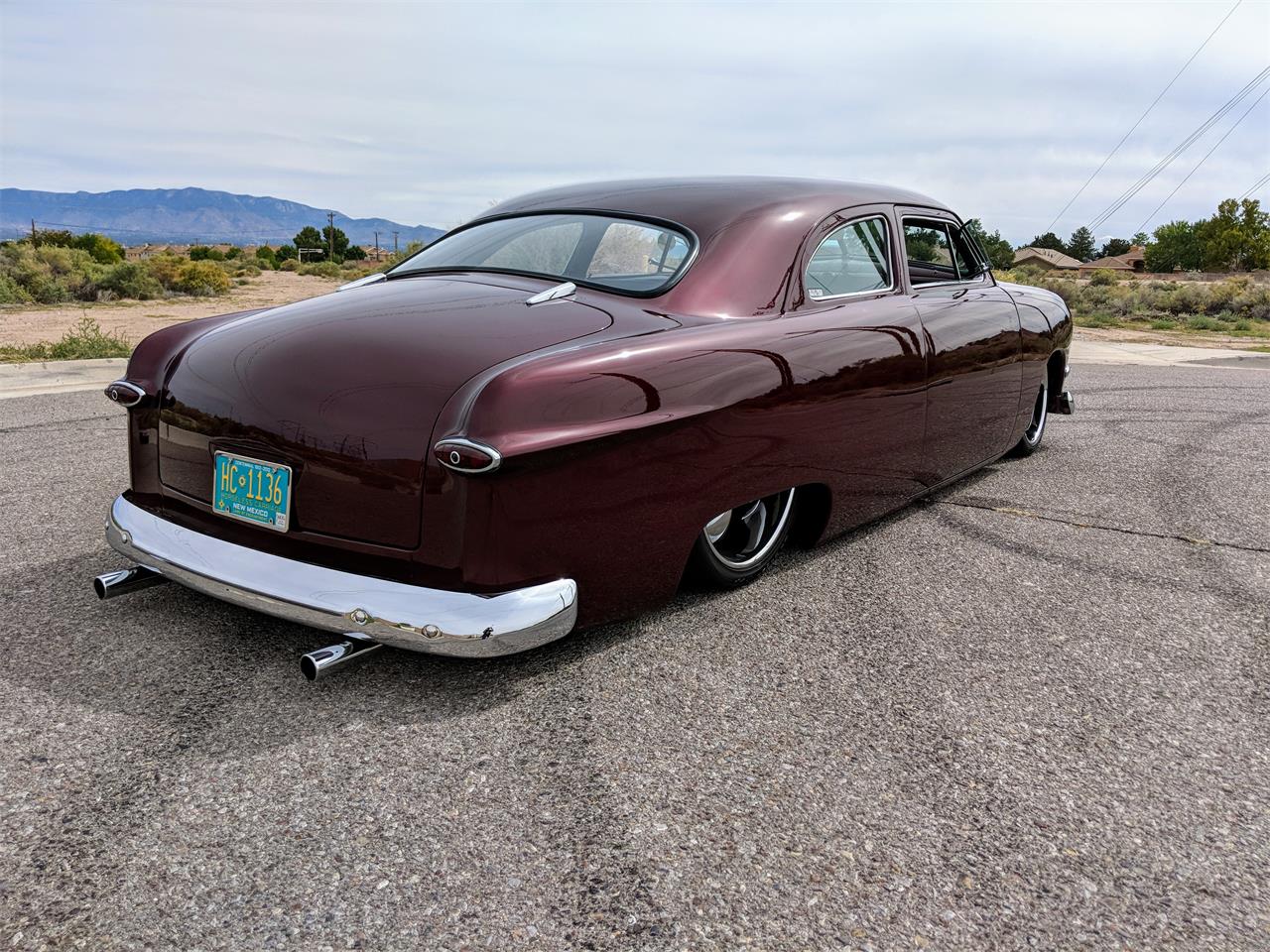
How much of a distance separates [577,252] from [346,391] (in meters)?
1.07

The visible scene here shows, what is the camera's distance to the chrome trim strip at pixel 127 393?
294cm

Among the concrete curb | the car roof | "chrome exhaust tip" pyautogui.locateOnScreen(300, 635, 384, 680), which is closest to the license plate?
"chrome exhaust tip" pyautogui.locateOnScreen(300, 635, 384, 680)

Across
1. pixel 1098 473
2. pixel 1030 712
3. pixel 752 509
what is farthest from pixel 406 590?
pixel 1098 473

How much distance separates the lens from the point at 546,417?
93.7 inches

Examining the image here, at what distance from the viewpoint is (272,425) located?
8.39 feet

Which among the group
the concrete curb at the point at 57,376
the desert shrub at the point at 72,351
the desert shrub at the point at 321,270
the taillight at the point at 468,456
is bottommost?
the desert shrub at the point at 321,270

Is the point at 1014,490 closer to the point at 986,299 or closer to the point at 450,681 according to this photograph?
the point at 986,299

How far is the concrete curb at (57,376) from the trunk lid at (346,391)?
5392mm

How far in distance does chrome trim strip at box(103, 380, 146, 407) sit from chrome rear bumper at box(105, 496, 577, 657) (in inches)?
23.8

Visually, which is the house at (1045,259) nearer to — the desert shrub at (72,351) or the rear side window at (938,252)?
the desert shrub at (72,351)

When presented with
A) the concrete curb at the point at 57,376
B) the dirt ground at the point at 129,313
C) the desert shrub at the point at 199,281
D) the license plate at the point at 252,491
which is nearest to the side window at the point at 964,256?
the license plate at the point at 252,491

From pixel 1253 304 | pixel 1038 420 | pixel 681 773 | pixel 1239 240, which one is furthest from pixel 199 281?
pixel 1239 240

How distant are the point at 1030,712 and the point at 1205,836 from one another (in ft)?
1.83

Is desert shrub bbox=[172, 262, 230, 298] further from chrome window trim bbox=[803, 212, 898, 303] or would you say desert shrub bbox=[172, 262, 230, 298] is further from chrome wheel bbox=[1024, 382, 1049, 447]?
chrome window trim bbox=[803, 212, 898, 303]
